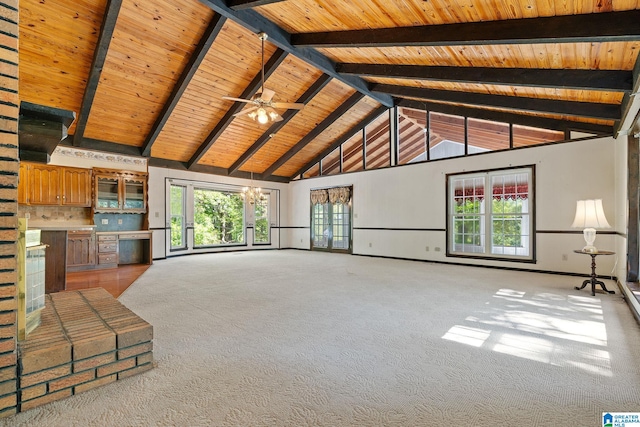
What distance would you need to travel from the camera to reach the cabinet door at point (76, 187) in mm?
6781

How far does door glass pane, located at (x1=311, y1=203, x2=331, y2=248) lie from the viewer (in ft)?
35.6

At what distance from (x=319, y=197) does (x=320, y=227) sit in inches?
42.5

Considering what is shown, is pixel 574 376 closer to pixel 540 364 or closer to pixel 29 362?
pixel 540 364

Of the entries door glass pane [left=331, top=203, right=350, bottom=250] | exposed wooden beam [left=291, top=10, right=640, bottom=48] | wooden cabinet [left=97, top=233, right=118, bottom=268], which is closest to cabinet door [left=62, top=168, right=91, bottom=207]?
wooden cabinet [left=97, top=233, right=118, bottom=268]

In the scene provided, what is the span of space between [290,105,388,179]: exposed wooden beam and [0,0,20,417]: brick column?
8.40 m

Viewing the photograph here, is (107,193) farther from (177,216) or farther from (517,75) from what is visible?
(517,75)

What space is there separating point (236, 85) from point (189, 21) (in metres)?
1.80

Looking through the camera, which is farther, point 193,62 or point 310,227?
point 310,227

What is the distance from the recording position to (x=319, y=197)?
36.0 ft

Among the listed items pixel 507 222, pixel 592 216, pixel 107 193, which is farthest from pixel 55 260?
pixel 507 222

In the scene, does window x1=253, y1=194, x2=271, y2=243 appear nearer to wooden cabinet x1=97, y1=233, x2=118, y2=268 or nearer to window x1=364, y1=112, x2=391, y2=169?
window x1=364, y1=112, x2=391, y2=169

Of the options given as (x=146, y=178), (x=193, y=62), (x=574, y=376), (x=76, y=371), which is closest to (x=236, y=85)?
(x=193, y=62)

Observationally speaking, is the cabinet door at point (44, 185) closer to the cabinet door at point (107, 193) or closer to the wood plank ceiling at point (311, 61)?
the cabinet door at point (107, 193)

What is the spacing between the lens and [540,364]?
2.24 m
